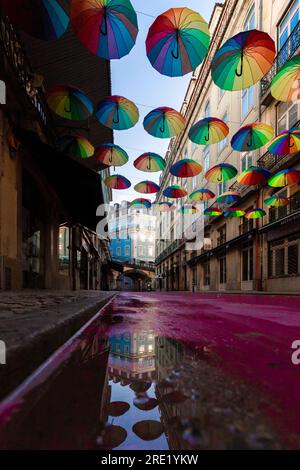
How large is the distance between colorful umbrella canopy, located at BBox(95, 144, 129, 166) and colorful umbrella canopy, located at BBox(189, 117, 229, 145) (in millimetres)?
2465

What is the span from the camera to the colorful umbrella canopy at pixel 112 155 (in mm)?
8812

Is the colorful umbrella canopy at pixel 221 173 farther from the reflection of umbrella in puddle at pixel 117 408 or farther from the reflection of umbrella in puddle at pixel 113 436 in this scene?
the reflection of umbrella in puddle at pixel 113 436

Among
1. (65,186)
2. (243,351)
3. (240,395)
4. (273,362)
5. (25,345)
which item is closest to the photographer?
(240,395)

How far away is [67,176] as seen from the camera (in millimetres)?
6844

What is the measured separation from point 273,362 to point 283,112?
14.9 meters

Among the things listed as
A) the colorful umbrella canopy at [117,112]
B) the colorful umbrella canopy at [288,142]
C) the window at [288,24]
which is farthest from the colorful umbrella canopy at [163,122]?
the window at [288,24]

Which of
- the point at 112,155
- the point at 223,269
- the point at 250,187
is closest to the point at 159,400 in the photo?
the point at 112,155

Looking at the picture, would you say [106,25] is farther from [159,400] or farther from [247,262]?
[247,262]

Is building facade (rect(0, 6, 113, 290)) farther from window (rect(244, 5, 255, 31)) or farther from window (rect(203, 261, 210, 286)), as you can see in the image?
window (rect(203, 261, 210, 286))

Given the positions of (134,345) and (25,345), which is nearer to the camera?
(25,345)

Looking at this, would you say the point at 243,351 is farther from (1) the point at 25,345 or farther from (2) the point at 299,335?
(1) the point at 25,345

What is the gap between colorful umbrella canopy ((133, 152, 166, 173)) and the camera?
978 cm
